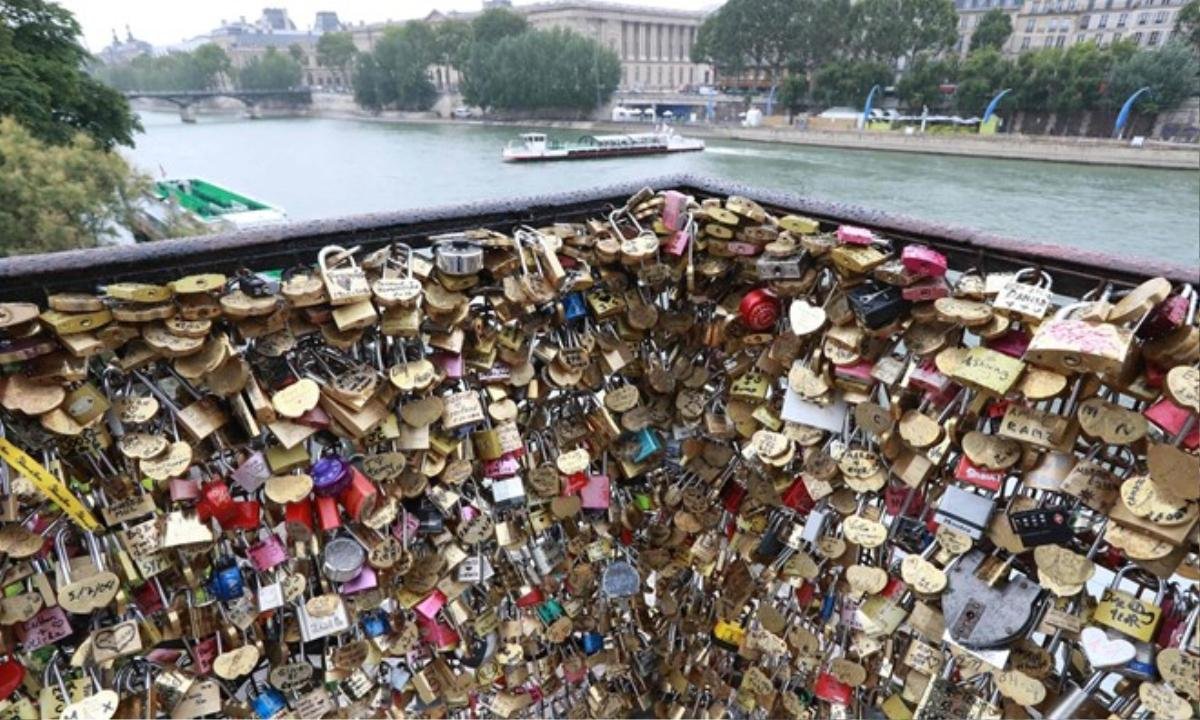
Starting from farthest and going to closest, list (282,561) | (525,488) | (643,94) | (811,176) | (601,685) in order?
1. (643,94)
2. (811,176)
3. (601,685)
4. (525,488)
5. (282,561)

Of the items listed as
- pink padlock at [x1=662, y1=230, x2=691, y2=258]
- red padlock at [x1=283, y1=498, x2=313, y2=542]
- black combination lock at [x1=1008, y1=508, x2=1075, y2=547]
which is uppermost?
pink padlock at [x1=662, y1=230, x2=691, y2=258]

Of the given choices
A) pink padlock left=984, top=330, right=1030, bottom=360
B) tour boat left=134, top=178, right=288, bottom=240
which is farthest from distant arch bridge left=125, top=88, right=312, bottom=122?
pink padlock left=984, top=330, right=1030, bottom=360

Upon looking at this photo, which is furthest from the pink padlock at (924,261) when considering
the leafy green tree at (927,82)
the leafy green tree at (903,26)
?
the leafy green tree at (903,26)

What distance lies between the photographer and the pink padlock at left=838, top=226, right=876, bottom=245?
1.24 m

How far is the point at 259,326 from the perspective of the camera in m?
1.16

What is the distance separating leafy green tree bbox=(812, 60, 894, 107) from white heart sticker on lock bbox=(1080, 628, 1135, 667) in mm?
38407

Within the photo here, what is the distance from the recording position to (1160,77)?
84.9 ft

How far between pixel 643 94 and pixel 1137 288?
49675 millimetres

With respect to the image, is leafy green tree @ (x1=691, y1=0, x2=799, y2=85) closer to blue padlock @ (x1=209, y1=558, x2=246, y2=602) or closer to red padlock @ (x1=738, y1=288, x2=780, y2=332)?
red padlock @ (x1=738, y1=288, x2=780, y2=332)

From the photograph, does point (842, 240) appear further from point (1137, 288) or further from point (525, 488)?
point (525, 488)

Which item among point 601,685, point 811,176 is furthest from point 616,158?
point 601,685

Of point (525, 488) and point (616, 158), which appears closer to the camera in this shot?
point (525, 488)

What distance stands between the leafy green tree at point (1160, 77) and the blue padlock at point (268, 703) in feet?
114

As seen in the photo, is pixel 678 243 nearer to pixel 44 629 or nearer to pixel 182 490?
pixel 182 490
